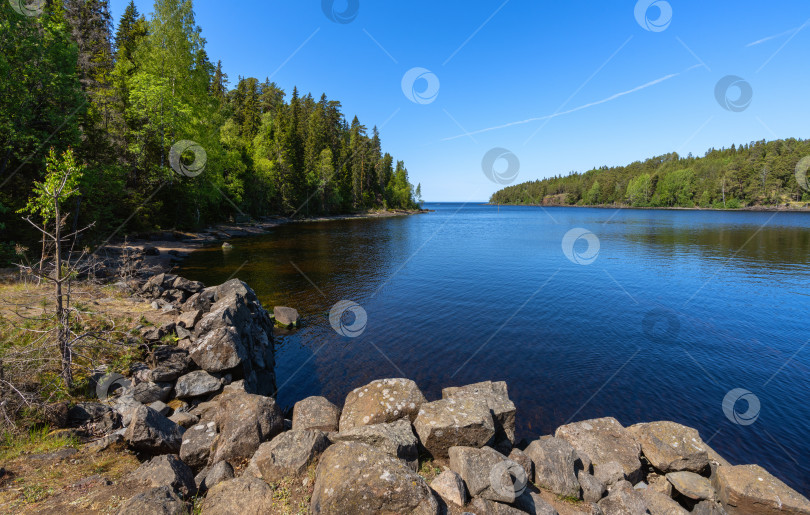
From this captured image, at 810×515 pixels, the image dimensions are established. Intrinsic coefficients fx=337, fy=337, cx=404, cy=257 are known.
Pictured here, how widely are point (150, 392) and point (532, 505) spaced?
1094 centimetres

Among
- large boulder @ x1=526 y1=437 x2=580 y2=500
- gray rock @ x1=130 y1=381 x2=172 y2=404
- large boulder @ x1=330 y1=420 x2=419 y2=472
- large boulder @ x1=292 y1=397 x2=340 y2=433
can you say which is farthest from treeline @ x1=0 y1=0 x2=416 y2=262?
large boulder @ x1=526 y1=437 x2=580 y2=500

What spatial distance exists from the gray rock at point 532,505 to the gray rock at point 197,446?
7.02 metres

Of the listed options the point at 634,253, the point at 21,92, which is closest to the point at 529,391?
the point at 21,92

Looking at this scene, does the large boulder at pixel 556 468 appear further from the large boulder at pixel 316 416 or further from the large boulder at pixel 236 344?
the large boulder at pixel 236 344

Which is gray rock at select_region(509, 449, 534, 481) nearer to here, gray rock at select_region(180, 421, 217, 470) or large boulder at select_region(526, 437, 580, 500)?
large boulder at select_region(526, 437, 580, 500)

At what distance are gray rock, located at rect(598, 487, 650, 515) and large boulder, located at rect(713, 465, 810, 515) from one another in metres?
2.35

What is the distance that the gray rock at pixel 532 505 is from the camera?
268 inches

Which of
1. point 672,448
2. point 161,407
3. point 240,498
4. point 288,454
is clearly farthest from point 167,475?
point 672,448

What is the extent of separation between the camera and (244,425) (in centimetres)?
817

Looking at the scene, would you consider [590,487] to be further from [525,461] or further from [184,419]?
[184,419]

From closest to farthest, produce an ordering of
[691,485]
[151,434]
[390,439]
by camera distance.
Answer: [390,439] → [151,434] → [691,485]

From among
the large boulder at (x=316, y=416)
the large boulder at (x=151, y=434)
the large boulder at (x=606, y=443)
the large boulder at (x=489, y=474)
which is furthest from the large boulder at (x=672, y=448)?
the large boulder at (x=151, y=434)

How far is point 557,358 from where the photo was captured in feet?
55.4

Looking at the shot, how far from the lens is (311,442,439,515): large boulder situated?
5621mm
